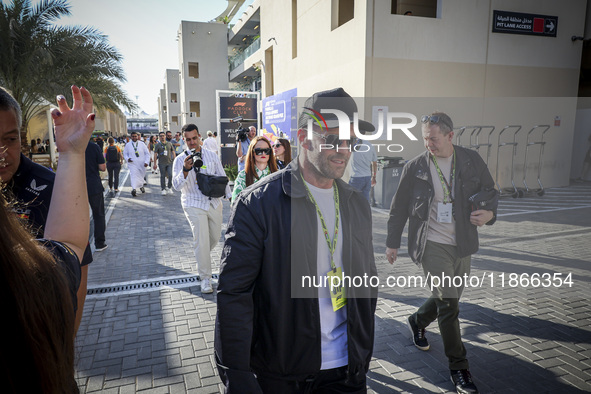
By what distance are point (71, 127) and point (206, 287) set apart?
170 inches

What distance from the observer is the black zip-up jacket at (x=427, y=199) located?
132 inches

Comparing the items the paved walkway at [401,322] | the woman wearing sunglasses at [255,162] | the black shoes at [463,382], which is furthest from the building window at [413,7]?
the black shoes at [463,382]

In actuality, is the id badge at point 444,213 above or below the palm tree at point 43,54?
below

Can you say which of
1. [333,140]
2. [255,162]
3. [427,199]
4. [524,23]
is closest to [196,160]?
[255,162]

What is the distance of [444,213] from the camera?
3398 millimetres

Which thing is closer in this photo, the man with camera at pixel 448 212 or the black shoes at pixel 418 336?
the man with camera at pixel 448 212

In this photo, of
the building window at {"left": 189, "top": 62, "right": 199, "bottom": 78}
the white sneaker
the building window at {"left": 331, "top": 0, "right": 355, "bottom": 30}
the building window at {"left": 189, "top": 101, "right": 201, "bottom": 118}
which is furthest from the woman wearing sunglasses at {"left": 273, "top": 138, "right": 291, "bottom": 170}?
the building window at {"left": 189, "top": 62, "right": 199, "bottom": 78}

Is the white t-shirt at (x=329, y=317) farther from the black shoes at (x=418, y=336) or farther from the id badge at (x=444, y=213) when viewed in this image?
the black shoes at (x=418, y=336)

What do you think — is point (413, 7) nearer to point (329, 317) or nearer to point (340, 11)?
point (340, 11)

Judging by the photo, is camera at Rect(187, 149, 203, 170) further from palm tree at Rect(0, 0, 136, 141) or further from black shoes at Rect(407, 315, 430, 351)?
palm tree at Rect(0, 0, 136, 141)

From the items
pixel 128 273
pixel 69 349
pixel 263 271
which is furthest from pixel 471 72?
pixel 69 349

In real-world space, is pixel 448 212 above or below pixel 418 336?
above

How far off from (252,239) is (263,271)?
18cm

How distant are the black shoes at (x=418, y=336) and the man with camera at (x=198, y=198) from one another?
9.09ft
